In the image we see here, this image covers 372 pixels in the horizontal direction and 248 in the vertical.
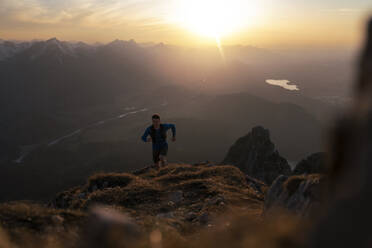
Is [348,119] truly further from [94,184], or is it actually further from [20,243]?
[94,184]

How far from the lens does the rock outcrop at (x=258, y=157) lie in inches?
2611

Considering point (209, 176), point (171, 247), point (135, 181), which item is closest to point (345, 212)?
point (171, 247)

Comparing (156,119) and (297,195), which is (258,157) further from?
(297,195)

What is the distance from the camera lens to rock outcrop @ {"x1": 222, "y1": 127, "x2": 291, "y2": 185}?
66.3 meters

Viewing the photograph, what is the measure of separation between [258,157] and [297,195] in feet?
249

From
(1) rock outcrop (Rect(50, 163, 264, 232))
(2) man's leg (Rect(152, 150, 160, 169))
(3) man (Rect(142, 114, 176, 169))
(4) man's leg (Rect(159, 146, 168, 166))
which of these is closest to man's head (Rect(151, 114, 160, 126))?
(3) man (Rect(142, 114, 176, 169))

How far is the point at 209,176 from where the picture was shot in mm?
19406

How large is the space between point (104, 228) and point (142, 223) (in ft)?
19.5

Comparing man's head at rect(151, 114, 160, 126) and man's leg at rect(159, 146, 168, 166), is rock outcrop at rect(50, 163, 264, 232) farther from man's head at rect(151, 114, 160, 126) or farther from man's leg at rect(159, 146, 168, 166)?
man's head at rect(151, 114, 160, 126)

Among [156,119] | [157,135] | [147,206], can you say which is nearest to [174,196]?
[147,206]

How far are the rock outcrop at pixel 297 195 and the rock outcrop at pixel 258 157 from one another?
52.6 metres

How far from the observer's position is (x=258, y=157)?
82.1 m

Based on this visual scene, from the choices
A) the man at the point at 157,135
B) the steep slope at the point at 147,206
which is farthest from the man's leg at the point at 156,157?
the steep slope at the point at 147,206

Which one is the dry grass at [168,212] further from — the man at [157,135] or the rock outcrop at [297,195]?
the man at [157,135]
